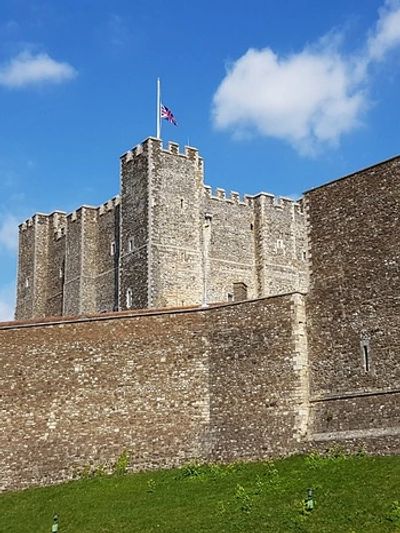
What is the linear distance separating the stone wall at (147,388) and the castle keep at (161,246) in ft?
54.6

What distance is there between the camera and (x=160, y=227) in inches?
1973

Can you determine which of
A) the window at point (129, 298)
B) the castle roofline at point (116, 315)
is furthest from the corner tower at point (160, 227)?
the castle roofline at point (116, 315)

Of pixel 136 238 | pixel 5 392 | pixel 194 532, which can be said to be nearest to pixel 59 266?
pixel 136 238

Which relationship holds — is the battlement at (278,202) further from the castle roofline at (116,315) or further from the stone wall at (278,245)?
the castle roofline at (116,315)

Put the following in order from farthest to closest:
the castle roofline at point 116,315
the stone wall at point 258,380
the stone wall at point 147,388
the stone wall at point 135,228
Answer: the stone wall at point 135,228, the castle roofline at point 116,315, the stone wall at point 147,388, the stone wall at point 258,380

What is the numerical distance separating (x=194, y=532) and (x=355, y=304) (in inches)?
349

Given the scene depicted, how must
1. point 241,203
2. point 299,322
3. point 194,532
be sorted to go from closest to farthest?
point 194,532, point 299,322, point 241,203

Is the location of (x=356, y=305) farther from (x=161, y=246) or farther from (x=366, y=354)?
(x=161, y=246)

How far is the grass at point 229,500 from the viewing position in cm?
2038

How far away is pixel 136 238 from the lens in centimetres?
5084

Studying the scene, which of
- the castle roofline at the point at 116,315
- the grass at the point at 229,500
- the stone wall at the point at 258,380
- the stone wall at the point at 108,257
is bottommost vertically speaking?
Answer: the grass at the point at 229,500

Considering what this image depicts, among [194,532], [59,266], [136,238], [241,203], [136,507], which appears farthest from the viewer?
[59,266]

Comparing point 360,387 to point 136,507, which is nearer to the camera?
point 136,507

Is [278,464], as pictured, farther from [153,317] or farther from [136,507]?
[153,317]
